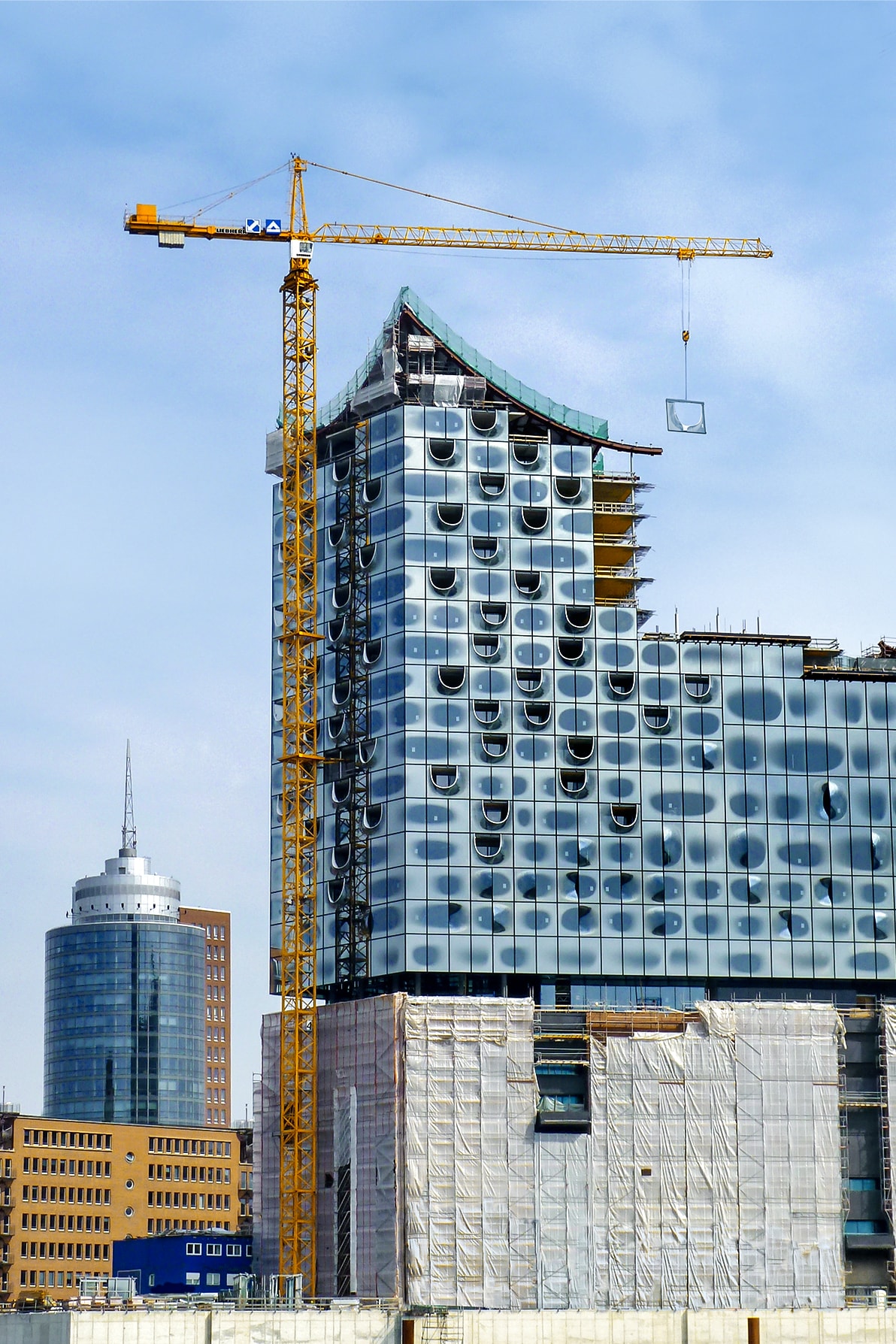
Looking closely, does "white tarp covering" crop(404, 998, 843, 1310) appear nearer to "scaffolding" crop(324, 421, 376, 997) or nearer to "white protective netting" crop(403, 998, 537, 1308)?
"white protective netting" crop(403, 998, 537, 1308)

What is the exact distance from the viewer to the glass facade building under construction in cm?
15300

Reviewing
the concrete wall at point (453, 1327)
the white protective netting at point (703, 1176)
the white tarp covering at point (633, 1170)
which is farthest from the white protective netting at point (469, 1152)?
the concrete wall at point (453, 1327)

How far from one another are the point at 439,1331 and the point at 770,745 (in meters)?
49.2

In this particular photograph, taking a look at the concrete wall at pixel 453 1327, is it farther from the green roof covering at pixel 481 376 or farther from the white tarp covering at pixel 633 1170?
the green roof covering at pixel 481 376

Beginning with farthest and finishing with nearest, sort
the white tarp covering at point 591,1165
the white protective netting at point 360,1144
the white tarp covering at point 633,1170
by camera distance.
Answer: the white protective netting at point 360,1144 → the white tarp covering at point 633,1170 → the white tarp covering at point 591,1165

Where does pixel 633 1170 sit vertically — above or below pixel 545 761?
below

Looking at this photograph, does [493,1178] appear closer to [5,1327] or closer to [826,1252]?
[826,1252]

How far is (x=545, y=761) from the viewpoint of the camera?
155625 millimetres

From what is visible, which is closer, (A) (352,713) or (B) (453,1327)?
(B) (453,1327)

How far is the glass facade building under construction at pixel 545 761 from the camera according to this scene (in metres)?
153

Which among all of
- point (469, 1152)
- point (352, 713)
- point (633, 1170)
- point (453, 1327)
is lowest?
point (453, 1327)

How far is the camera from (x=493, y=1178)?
470 feet

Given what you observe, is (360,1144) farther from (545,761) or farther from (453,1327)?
(545,761)

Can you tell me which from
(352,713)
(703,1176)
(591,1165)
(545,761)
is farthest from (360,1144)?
(352,713)
